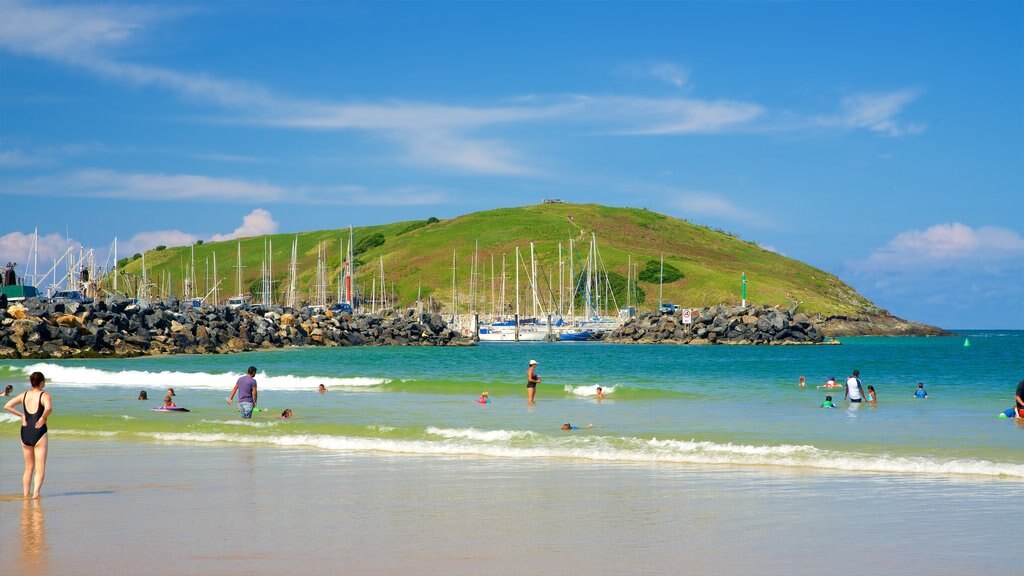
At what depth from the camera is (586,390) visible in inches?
1805

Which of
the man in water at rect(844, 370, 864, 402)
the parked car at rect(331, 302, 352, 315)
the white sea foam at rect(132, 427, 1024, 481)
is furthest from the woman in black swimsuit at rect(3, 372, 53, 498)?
the parked car at rect(331, 302, 352, 315)

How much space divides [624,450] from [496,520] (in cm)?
897

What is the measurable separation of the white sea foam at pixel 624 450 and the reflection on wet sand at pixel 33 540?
9.34 m

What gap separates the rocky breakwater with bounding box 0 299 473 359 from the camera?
235 ft

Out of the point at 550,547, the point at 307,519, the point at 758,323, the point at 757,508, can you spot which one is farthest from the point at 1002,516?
the point at 758,323

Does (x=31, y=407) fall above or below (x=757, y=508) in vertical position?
above

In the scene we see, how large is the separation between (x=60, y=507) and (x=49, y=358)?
196 feet

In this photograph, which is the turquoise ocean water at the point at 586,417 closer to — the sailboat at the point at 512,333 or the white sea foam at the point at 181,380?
the white sea foam at the point at 181,380

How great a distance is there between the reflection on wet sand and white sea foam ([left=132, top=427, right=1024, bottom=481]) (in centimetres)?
934

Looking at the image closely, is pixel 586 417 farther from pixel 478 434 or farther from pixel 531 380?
pixel 478 434

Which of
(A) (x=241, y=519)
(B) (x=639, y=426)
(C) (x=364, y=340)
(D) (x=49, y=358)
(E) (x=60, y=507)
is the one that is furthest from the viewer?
(C) (x=364, y=340)

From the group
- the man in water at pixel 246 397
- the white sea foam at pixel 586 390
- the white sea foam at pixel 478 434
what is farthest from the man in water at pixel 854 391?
the man in water at pixel 246 397

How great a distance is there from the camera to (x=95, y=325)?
7550 centimetres

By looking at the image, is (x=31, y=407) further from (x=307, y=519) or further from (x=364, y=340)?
(x=364, y=340)
